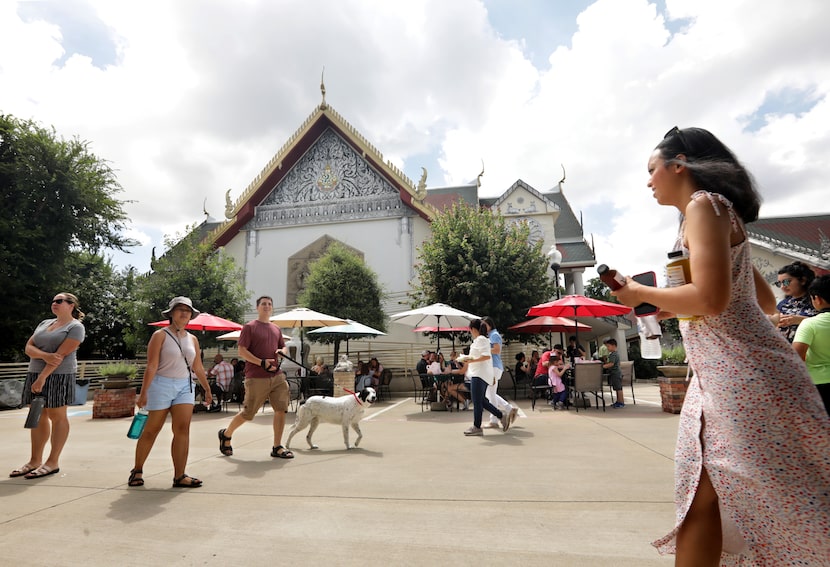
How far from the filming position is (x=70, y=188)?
15281 mm

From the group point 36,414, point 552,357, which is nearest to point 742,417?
point 36,414

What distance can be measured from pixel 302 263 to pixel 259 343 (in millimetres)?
15919

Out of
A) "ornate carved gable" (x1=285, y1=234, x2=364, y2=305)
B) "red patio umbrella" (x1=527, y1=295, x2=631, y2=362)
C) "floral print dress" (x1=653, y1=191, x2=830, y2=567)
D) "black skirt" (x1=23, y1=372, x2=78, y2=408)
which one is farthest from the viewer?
"ornate carved gable" (x1=285, y1=234, x2=364, y2=305)

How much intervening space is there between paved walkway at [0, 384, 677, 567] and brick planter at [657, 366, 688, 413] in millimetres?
2396

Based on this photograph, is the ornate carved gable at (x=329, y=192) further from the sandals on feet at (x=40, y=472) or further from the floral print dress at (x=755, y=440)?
the floral print dress at (x=755, y=440)

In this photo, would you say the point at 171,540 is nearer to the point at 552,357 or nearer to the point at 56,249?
the point at 552,357

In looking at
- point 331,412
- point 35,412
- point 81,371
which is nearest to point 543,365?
point 331,412

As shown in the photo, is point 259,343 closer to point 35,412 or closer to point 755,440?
point 35,412

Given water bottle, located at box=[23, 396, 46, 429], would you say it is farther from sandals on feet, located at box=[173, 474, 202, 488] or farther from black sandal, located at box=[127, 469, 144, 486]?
sandals on feet, located at box=[173, 474, 202, 488]

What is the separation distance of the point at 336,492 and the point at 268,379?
75.9 inches

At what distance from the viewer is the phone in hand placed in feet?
4.70

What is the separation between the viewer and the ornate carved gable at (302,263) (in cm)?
1998

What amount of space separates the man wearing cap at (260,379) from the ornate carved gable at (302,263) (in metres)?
15.3

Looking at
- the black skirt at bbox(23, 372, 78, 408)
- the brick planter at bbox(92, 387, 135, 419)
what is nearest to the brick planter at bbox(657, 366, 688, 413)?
the black skirt at bbox(23, 372, 78, 408)
